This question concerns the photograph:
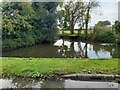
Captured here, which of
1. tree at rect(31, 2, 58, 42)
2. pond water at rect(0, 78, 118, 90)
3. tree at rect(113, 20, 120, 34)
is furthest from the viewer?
tree at rect(31, 2, 58, 42)

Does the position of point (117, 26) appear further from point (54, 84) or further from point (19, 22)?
point (54, 84)

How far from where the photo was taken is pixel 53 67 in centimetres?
573

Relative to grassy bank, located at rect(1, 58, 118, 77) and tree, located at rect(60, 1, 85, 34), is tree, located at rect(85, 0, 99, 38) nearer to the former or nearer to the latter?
tree, located at rect(60, 1, 85, 34)

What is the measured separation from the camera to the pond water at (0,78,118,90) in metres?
4.77

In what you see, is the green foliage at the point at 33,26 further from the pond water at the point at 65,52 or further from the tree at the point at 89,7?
the tree at the point at 89,7

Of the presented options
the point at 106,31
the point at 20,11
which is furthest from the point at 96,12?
the point at 20,11

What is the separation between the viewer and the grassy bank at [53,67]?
17.9 feet

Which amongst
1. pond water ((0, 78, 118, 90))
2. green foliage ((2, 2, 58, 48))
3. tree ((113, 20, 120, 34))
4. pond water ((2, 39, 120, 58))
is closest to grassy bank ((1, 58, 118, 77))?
pond water ((0, 78, 118, 90))

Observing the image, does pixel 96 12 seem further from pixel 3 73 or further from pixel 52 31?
pixel 3 73

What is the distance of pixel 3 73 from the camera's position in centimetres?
548

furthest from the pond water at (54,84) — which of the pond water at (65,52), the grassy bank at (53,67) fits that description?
the pond water at (65,52)

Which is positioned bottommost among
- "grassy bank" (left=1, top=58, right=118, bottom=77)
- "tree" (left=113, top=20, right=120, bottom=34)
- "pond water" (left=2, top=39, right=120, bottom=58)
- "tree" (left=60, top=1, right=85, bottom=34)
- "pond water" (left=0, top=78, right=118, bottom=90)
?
"pond water" (left=2, top=39, right=120, bottom=58)

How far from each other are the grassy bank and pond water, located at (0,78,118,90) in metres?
0.28

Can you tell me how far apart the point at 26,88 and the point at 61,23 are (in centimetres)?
1330
